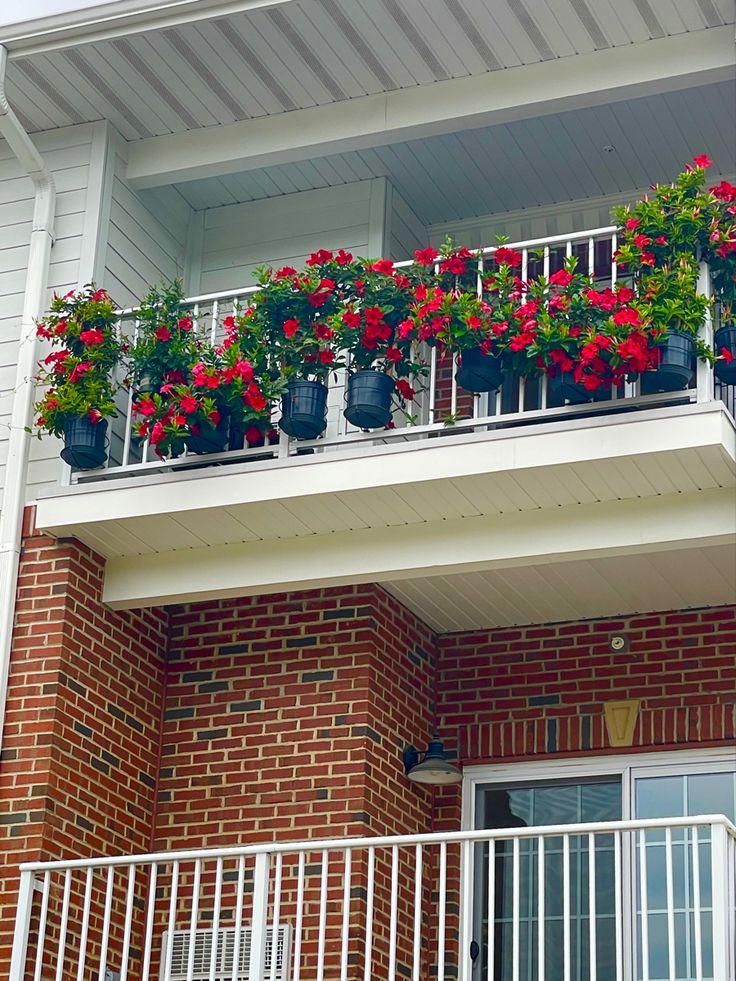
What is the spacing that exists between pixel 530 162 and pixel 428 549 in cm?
286

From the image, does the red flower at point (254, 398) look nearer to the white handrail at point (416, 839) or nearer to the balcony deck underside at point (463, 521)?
the balcony deck underside at point (463, 521)

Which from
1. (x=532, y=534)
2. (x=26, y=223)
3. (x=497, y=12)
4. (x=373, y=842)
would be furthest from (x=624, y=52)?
(x=373, y=842)

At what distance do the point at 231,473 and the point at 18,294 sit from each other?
1923 millimetres

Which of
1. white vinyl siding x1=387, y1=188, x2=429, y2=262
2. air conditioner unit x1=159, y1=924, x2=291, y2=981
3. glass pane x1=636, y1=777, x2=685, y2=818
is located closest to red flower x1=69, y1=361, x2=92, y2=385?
white vinyl siding x1=387, y1=188, x2=429, y2=262

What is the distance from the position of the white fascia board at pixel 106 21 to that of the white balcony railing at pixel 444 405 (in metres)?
1.47

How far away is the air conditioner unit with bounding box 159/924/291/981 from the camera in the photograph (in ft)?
25.5

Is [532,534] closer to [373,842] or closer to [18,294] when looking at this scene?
[373,842]

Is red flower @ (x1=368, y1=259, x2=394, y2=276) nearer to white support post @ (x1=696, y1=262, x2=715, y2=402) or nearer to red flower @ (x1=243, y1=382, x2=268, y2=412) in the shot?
red flower @ (x1=243, y1=382, x2=268, y2=412)

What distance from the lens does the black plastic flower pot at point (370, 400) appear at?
7578mm

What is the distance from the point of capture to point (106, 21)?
8383 millimetres

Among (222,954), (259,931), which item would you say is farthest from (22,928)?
(259,931)

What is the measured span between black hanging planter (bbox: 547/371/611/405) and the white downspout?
9.36ft

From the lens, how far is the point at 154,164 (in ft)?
29.9

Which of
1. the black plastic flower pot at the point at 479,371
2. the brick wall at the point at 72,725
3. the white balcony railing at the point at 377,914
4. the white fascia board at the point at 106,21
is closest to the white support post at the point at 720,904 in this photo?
the white balcony railing at the point at 377,914
